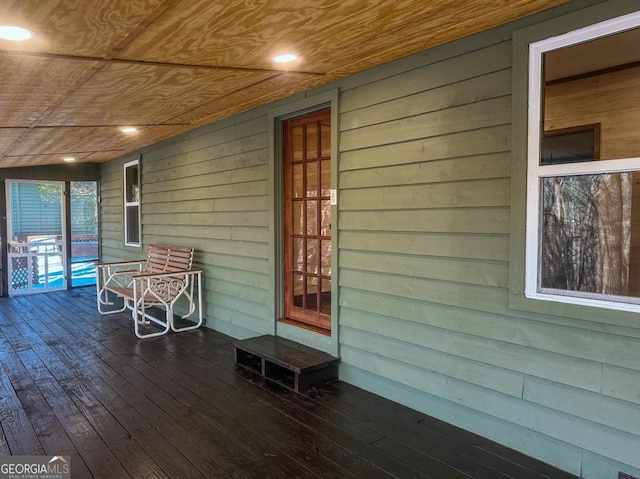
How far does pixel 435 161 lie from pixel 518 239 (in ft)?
2.20

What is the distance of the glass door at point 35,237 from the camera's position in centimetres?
707

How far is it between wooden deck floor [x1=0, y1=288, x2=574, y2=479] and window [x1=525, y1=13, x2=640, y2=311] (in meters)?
0.92

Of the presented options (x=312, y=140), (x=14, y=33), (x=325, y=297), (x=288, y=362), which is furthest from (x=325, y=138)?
(x=14, y=33)

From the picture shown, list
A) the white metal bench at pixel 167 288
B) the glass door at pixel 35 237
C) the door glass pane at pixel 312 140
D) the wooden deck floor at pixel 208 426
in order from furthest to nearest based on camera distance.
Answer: the glass door at pixel 35 237 < the white metal bench at pixel 167 288 < the door glass pane at pixel 312 140 < the wooden deck floor at pixel 208 426

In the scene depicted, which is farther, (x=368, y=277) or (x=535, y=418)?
(x=368, y=277)

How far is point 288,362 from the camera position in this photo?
3191 millimetres

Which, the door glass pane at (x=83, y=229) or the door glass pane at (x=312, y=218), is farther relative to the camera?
the door glass pane at (x=83, y=229)

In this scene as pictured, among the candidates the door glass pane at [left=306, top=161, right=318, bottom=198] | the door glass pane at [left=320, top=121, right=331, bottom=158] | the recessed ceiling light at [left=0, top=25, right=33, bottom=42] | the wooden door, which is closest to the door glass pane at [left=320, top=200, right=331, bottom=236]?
the wooden door

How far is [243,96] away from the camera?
3.59 m

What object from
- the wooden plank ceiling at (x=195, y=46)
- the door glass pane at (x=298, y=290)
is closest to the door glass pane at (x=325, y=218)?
the door glass pane at (x=298, y=290)

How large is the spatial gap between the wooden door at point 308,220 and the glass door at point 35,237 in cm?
540

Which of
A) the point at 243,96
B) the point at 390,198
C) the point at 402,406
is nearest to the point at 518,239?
the point at 390,198

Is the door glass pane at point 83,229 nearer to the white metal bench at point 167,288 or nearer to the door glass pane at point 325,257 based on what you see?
the white metal bench at point 167,288

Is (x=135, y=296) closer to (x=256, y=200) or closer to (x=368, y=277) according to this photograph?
(x=256, y=200)
